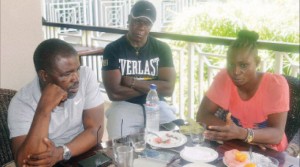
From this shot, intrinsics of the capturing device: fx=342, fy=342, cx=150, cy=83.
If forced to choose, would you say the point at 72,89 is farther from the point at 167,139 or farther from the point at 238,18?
the point at 238,18

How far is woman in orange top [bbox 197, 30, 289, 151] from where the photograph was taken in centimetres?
183

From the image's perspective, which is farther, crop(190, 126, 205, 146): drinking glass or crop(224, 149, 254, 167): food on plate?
crop(190, 126, 205, 146): drinking glass

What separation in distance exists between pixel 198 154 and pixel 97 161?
44 cm

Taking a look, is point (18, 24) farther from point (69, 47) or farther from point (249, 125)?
point (249, 125)

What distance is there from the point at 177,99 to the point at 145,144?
225cm

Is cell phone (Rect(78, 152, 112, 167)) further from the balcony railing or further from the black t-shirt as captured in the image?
the balcony railing

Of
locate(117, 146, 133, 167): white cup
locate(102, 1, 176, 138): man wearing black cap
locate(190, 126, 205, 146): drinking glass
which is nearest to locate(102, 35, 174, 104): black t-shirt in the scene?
locate(102, 1, 176, 138): man wearing black cap

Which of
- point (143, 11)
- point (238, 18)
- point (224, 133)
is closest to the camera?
point (224, 133)

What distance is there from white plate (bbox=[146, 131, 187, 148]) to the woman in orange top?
0.26 m

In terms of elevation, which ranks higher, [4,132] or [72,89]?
[72,89]

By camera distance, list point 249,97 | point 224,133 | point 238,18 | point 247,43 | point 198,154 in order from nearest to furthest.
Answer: point 198,154, point 224,133, point 247,43, point 249,97, point 238,18

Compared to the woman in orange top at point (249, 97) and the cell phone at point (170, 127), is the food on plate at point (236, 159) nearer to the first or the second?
the woman in orange top at point (249, 97)

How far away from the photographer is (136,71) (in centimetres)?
255

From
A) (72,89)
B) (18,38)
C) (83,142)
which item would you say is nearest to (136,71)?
(72,89)
